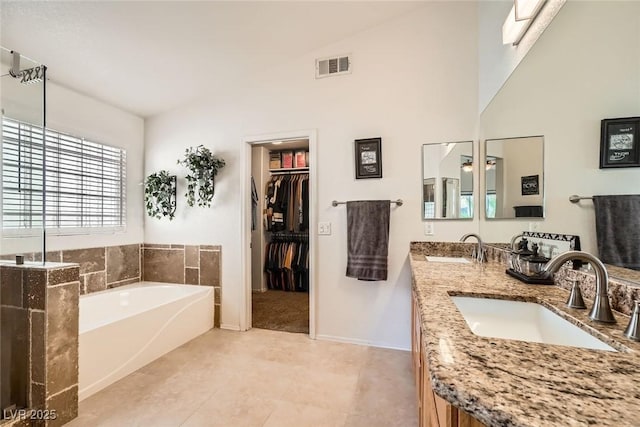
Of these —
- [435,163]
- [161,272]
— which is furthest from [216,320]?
[435,163]

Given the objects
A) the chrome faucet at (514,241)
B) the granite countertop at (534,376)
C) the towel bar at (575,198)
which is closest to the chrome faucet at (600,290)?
the granite countertop at (534,376)

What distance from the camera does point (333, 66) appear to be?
8.30 ft

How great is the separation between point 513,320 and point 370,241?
1.33 meters

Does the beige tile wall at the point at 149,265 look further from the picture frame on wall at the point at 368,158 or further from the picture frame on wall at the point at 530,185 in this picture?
the picture frame on wall at the point at 530,185

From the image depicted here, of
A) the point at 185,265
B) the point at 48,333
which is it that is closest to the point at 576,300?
the point at 48,333

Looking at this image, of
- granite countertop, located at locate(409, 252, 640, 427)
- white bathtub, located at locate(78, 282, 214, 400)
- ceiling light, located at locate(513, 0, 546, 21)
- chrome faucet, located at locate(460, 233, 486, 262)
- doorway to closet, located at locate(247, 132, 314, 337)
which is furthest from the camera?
doorway to closet, located at locate(247, 132, 314, 337)

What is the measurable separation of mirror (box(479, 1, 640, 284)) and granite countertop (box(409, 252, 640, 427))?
1.46 ft

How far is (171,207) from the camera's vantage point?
295 centimetres

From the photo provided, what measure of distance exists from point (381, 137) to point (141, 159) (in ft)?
9.00

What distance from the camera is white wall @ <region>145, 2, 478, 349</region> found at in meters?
2.28

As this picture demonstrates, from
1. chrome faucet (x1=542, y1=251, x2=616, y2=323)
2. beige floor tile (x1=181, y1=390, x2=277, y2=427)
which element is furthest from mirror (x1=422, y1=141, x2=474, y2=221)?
beige floor tile (x1=181, y1=390, x2=277, y2=427)

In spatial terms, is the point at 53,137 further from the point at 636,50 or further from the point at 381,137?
the point at 636,50

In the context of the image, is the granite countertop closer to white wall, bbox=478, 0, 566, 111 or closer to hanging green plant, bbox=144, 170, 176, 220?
white wall, bbox=478, 0, 566, 111

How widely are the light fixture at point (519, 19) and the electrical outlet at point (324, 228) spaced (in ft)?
6.01
